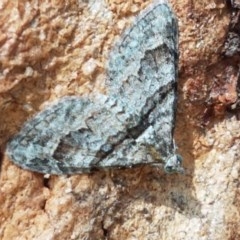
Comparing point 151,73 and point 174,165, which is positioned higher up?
point 151,73

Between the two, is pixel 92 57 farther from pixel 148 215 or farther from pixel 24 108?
pixel 148 215

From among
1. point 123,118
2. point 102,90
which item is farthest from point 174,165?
point 102,90

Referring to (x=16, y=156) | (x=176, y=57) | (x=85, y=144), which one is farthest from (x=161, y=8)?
(x=16, y=156)

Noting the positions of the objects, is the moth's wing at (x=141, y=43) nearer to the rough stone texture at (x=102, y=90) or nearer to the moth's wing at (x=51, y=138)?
the rough stone texture at (x=102, y=90)

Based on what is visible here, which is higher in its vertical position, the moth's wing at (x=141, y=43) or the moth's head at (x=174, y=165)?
the moth's wing at (x=141, y=43)

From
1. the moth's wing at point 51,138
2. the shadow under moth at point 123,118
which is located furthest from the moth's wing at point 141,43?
the moth's wing at point 51,138

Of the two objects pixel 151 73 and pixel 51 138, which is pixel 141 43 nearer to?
pixel 151 73

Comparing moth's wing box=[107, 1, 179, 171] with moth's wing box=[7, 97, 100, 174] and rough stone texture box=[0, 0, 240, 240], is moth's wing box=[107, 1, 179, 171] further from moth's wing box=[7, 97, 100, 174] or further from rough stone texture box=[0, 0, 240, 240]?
moth's wing box=[7, 97, 100, 174]
